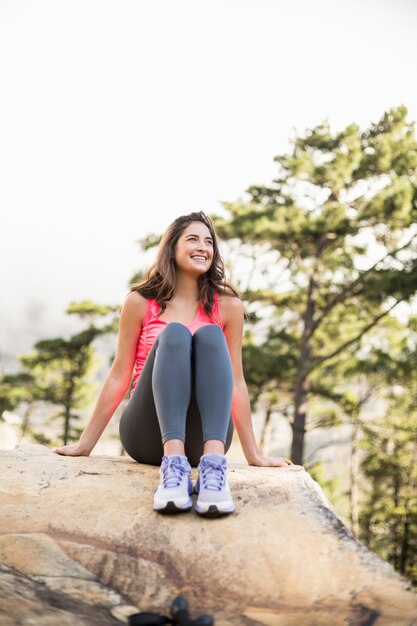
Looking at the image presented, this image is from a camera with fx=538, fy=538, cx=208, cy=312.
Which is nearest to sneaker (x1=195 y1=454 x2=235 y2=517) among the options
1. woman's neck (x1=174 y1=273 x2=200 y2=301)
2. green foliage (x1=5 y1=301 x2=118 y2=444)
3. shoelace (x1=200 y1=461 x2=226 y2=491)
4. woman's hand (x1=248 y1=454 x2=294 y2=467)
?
shoelace (x1=200 y1=461 x2=226 y2=491)

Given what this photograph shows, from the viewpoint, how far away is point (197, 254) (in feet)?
9.39

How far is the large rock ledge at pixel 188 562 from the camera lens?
4.96 feet

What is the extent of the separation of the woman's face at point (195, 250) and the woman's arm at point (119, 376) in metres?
0.30

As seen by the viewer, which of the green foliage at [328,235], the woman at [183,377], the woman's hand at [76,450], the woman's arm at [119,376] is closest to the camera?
the woman at [183,377]

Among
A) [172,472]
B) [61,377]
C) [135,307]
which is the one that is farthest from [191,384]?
[61,377]

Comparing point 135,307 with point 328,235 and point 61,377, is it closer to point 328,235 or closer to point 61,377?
point 328,235

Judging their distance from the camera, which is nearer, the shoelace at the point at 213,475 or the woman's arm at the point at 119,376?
the shoelace at the point at 213,475

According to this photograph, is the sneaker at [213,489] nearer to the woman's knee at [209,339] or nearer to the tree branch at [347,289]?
the woman's knee at [209,339]

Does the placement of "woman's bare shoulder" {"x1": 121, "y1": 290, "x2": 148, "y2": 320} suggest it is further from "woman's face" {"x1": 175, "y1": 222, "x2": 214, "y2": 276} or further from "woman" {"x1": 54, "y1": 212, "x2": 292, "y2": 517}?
"woman's face" {"x1": 175, "y1": 222, "x2": 214, "y2": 276}

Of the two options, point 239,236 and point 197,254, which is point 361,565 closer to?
point 197,254

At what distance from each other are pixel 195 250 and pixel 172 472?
1275mm

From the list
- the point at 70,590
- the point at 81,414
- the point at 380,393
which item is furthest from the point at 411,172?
the point at 81,414

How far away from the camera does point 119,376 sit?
271 centimetres

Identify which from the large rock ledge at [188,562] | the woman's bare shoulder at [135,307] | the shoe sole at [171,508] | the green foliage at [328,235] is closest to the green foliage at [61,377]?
the green foliage at [328,235]
